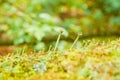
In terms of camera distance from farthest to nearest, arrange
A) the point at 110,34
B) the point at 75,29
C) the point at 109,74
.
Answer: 1. the point at 110,34
2. the point at 75,29
3. the point at 109,74

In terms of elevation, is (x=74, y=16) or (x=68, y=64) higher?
(x=74, y=16)

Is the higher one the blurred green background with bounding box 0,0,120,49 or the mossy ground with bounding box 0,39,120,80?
the blurred green background with bounding box 0,0,120,49

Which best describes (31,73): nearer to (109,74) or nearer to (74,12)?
(109,74)

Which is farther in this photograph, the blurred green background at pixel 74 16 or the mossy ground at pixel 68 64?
the blurred green background at pixel 74 16

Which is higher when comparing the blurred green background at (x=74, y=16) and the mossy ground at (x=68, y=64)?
the blurred green background at (x=74, y=16)

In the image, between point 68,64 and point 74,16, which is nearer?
point 68,64

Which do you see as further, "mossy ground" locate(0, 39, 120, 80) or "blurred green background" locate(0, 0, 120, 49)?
"blurred green background" locate(0, 0, 120, 49)

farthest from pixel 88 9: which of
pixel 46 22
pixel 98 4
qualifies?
pixel 46 22

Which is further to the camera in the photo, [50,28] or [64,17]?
[64,17]
